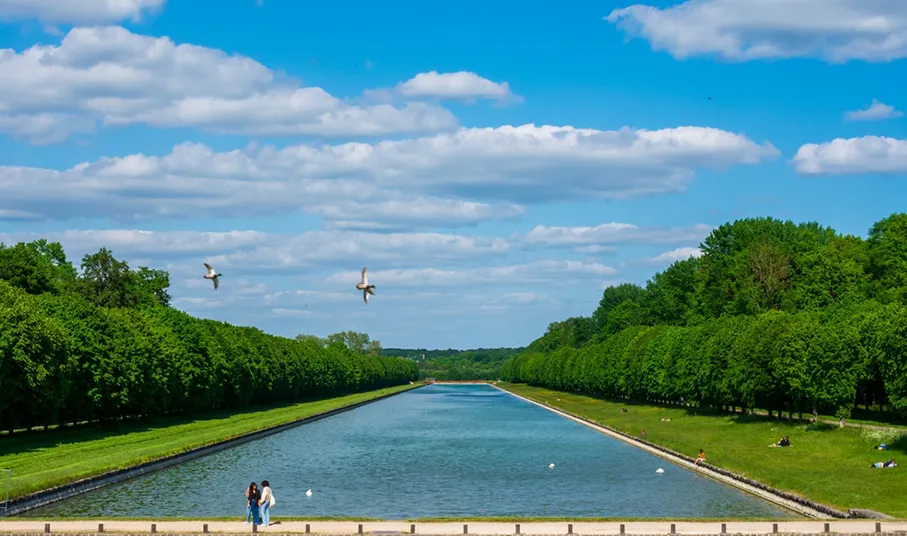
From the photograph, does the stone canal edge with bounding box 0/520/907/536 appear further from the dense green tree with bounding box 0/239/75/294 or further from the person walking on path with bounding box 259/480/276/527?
the dense green tree with bounding box 0/239/75/294

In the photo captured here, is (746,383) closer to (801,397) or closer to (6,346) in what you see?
(801,397)

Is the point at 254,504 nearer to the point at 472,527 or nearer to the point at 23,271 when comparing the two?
the point at 472,527

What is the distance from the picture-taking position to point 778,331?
322ft

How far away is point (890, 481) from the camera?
57.4m

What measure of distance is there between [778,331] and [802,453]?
25956 mm

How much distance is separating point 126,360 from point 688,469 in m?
54.8

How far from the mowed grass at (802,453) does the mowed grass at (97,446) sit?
39.5 meters

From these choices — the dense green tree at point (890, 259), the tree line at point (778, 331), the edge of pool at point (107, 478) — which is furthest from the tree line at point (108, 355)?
the dense green tree at point (890, 259)

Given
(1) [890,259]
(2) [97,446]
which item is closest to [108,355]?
(2) [97,446]

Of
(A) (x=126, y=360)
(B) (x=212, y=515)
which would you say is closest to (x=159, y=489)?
(B) (x=212, y=515)

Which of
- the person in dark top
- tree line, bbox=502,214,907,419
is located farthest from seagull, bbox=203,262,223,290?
tree line, bbox=502,214,907,419

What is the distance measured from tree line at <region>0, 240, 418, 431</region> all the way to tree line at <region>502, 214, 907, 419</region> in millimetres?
56136

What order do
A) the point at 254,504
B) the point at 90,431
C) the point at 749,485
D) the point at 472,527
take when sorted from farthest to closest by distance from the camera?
the point at 90,431, the point at 749,485, the point at 254,504, the point at 472,527

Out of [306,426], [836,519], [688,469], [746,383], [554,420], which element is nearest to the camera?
[836,519]
